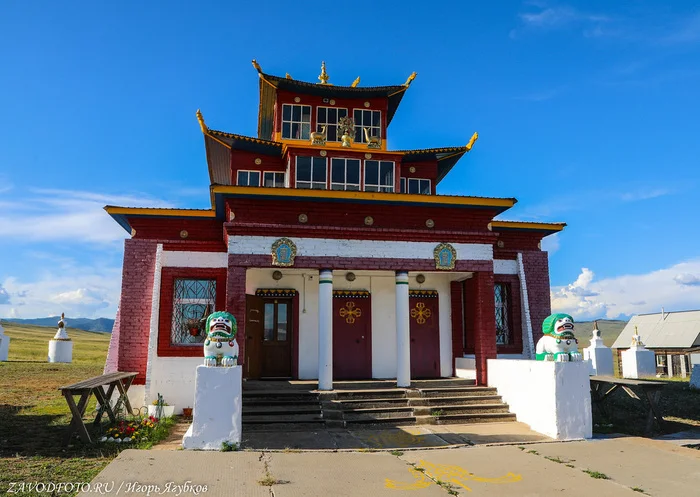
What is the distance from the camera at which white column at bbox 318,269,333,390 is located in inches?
487

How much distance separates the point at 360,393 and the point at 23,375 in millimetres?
15266

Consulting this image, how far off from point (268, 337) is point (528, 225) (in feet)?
25.8

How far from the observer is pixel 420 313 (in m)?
15.3

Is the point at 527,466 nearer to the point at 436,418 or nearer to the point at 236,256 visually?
the point at 436,418

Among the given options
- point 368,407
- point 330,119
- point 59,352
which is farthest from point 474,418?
point 59,352

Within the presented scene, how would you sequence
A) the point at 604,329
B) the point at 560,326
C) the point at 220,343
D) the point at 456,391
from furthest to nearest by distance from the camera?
the point at 604,329, the point at 456,391, the point at 560,326, the point at 220,343

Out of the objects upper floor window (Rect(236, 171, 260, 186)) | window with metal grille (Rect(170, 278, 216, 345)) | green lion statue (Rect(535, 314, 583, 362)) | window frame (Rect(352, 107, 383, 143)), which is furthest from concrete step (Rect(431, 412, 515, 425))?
window frame (Rect(352, 107, 383, 143))

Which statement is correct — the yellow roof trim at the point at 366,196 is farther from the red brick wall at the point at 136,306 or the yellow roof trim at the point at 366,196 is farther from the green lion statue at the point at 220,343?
the green lion statue at the point at 220,343

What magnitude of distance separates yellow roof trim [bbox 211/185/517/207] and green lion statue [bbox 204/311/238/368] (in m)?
3.63

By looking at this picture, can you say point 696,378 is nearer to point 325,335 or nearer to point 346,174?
point 346,174

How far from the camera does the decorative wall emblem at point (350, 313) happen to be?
49.1 ft

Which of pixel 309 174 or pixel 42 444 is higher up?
pixel 309 174

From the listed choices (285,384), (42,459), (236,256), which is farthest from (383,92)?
(42,459)

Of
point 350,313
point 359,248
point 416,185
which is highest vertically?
point 416,185
